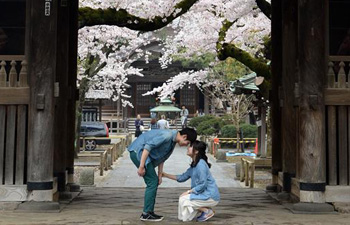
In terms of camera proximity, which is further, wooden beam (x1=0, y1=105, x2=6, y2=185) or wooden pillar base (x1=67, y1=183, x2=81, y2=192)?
wooden pillar base (x1=67, y1=183, x2=81, y2=192)

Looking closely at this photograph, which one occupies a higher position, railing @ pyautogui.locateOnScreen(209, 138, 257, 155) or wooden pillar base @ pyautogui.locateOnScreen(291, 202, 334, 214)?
railing @ pyautogui.locateOnScreen(209, 138, 257, 155)

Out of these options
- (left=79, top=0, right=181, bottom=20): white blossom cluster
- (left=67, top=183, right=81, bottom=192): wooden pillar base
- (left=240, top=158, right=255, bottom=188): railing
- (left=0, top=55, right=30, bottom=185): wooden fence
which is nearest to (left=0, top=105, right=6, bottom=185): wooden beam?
(left=0, top=55, right=30, bottom=185): wooden fence

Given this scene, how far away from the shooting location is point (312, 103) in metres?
8.08

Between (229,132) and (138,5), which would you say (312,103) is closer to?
(138,5)

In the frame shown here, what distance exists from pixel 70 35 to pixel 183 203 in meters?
5.46

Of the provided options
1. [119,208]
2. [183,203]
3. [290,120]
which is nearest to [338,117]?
[290,120]

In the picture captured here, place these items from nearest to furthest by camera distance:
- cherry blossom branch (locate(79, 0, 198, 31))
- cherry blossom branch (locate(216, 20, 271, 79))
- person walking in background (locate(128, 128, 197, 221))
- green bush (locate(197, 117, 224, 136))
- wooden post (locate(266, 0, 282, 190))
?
person walking in background (locate(128, 128, 197, 221)) < wooden post (locate(266, 0, 282, 190)) < cherry blossom branch (locate(79, 0, 198, 31)) < cherry blossom branch (locate(216, 20, 271, 79)) < green bush (locate(197, 117, 224, 136))

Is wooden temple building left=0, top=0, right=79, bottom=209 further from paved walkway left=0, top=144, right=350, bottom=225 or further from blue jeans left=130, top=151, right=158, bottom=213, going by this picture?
blue jeans left=130, top=151, right=158, bottom=213

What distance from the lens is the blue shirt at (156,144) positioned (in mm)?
7077

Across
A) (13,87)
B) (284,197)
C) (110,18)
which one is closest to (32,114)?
(13,87)

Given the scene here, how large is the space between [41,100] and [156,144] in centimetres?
231

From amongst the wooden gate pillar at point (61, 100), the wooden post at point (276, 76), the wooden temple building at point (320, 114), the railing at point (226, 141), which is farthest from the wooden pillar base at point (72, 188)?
the railing at point (226, 141)

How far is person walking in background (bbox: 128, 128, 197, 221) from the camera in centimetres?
706

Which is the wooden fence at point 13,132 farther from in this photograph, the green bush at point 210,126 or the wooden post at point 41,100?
the green bush at point 210,126
